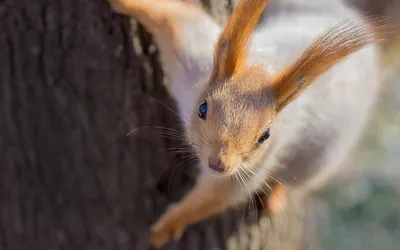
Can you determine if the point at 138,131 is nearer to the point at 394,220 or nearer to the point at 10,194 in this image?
the point at 10,194

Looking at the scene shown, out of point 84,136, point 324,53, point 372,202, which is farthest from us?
point 372,202

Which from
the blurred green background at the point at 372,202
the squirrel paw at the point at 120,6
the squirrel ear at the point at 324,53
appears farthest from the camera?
the blurred green background at the point at 372,202

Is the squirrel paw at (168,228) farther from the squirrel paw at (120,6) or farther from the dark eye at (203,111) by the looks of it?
the squirrel paw at (120,6)

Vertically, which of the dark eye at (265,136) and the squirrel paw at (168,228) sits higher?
the dark eye at (265,136)

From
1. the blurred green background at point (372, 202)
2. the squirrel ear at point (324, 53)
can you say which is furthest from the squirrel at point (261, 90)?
the blurred green background at point (372, 202)

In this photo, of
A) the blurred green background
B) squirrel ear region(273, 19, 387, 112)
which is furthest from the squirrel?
the blurred green background

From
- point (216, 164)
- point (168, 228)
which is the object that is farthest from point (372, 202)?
A: point (216, 164)

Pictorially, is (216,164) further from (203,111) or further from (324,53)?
(324,53)
